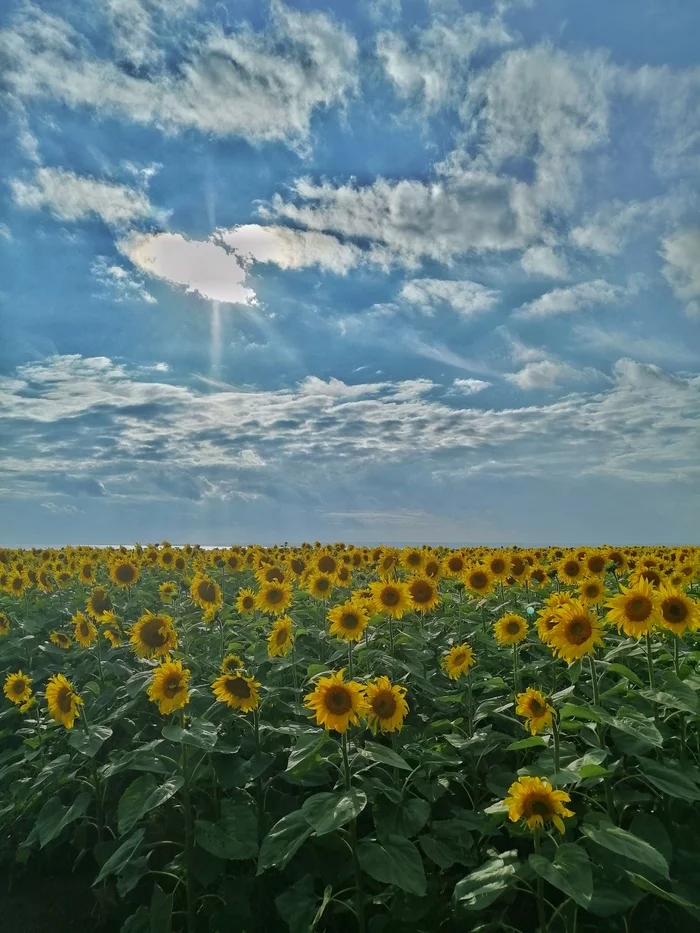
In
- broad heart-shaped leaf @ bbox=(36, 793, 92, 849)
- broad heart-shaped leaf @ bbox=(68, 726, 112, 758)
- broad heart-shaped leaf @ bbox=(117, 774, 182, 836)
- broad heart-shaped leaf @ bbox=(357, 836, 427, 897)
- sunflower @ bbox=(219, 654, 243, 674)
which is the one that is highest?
sunflower @ bbox=(219, 654, 243, 674)

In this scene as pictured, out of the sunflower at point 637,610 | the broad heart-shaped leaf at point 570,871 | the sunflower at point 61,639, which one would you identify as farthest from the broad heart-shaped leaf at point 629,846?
the sunflower at point 61,639

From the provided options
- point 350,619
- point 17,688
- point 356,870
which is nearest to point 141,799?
point 356,870

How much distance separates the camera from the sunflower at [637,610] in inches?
239

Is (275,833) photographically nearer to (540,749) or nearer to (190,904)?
(190,904)

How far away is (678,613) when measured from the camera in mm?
6238

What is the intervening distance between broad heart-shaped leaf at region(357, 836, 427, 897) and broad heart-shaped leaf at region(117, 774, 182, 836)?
1506 mm

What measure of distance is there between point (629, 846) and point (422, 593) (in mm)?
5286

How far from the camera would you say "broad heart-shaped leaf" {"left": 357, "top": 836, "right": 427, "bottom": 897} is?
4.47m

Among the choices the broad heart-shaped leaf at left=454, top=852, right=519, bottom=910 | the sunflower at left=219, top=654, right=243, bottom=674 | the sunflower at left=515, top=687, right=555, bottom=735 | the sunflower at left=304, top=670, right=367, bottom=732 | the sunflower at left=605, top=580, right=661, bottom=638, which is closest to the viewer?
the broad heart-shaped leaf at left=454, top=852, right=519, bottom=910

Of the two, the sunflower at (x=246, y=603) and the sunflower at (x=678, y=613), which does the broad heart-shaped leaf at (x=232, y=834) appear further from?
the sunflower at (x=246, y=603)

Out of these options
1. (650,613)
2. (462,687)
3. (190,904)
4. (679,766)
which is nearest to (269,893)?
(190,904)

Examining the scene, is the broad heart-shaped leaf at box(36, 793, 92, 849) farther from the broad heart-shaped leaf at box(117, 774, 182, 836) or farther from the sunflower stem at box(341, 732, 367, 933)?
the sunflower stem at box(341, 732, 367, 933)

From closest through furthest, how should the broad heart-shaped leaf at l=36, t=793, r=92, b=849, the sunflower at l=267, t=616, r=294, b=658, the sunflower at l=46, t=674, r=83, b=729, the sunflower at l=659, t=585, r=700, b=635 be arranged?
1. the broad heart-shaped leaf at l=36, t=793, r=92, b=849
2. the sunflower at l=659, t=585, r=700, b=635
3. the sunflower at l=46, t=674, r=83, b=729
4. the sunflower at l=267, t=616, r=294, b=658

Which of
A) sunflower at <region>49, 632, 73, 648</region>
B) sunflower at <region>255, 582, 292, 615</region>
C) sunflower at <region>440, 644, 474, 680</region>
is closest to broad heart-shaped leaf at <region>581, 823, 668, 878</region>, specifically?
sunflower at <region>440, 644, 474, 680</region>
